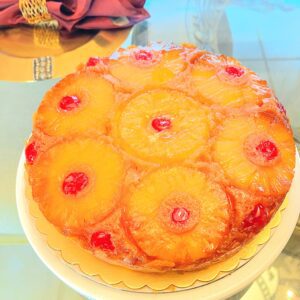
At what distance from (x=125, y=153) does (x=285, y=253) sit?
523mm

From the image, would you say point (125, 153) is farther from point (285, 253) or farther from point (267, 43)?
point (267, 43)

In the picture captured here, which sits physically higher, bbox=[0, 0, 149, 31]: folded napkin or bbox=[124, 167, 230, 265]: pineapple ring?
bbox=[0, 0, 149, 31]: folded napkin

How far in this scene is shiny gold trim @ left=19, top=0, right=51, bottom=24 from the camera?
1.36 metres

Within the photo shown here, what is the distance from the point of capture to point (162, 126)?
101 cm

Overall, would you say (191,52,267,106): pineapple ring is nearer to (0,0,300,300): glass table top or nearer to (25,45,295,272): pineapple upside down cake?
(25,45,295,272): pineapple upside down cake

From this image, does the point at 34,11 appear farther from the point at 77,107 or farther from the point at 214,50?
the point at 214,50

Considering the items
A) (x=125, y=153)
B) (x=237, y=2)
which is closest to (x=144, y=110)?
(x=125, y=153)

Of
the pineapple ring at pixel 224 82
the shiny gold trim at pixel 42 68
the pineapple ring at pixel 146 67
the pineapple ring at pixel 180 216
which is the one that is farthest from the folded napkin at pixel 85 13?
the pineapple ring at pixel 180 216

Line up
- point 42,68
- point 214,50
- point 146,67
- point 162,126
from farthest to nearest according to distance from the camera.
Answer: point 214,50
point 42,68
point 146,67
point 162,126

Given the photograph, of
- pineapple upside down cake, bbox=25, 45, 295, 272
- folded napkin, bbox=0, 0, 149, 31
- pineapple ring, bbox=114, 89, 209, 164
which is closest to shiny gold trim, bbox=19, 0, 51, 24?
folded napkin, bbox=0, 0, 149, 31

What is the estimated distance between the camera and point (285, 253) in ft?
3.76

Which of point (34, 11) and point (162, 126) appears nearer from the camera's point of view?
point (162, 126)

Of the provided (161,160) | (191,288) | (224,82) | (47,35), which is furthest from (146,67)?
(191,288)

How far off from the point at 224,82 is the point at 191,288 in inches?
20.4
